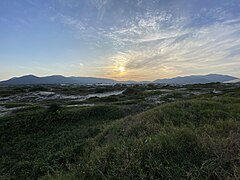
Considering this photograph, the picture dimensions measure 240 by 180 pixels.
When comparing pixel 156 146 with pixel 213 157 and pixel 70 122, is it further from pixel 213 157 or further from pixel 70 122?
pixel 70 122

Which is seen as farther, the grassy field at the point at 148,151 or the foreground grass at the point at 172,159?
the grassy field at the point at 148,151

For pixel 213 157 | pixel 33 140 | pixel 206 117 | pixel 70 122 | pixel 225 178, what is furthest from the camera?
pixel 70 122

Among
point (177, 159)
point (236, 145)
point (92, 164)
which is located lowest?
point (92, 164)

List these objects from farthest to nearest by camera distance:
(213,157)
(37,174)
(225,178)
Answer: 1. (37,174)
2. (213,157)
3. (225,178)

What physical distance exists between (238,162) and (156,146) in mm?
2198

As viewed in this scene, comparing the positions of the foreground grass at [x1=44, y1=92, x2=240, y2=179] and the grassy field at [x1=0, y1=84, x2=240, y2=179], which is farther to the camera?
the grassy field at [x1=0, y1=84, x2=240, y2=179]

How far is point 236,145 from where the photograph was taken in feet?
18.7

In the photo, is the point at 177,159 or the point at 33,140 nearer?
the point at 177,159

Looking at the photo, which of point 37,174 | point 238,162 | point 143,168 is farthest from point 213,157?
point 37,174

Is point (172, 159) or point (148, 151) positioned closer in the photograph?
point (172, 159)

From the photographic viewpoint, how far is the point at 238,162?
16.4ft

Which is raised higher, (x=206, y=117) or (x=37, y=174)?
(x=206, y=117)

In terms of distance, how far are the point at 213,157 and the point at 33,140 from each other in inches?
540

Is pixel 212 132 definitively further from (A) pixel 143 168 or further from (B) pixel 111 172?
(B) pixel 111 172
